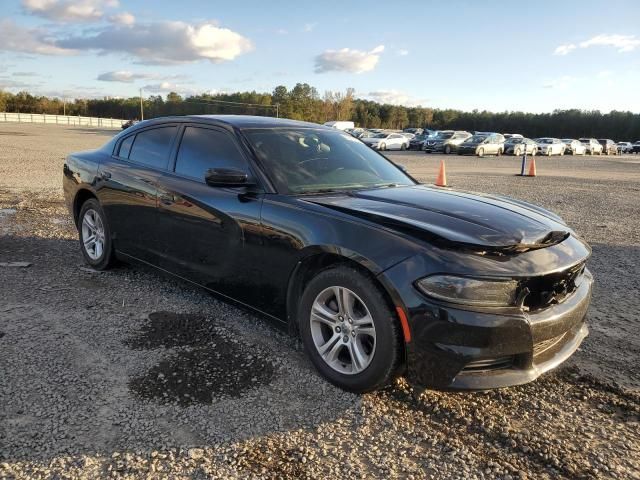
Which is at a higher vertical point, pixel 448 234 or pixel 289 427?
pixel 448 234

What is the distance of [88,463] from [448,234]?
209cm

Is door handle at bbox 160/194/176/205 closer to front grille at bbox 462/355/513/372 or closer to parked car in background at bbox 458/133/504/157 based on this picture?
front grille at bbox 462/355/513/372

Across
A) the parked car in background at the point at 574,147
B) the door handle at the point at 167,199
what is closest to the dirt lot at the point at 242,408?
the door handle at the point at 167,199

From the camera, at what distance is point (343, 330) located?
121 inches

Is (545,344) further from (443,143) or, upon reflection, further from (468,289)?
(443,143)

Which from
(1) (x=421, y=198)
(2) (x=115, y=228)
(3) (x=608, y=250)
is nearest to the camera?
(1) (x=421, y=198)

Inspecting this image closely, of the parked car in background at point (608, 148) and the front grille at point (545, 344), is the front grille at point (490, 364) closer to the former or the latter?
the front grille at point (545, 344)

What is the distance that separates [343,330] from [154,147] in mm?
A: 2615

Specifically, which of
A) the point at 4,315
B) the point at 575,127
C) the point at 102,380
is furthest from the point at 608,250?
the point at 575,127

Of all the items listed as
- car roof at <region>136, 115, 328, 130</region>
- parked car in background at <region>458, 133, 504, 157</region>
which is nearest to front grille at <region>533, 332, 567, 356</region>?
car roof at <region>136, 115, 328, 130</region>

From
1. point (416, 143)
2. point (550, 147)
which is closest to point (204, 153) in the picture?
point (416, 143)

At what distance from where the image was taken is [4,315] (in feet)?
13.3

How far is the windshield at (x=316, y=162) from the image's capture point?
147 inches

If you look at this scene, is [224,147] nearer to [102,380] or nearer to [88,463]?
[102,380]
